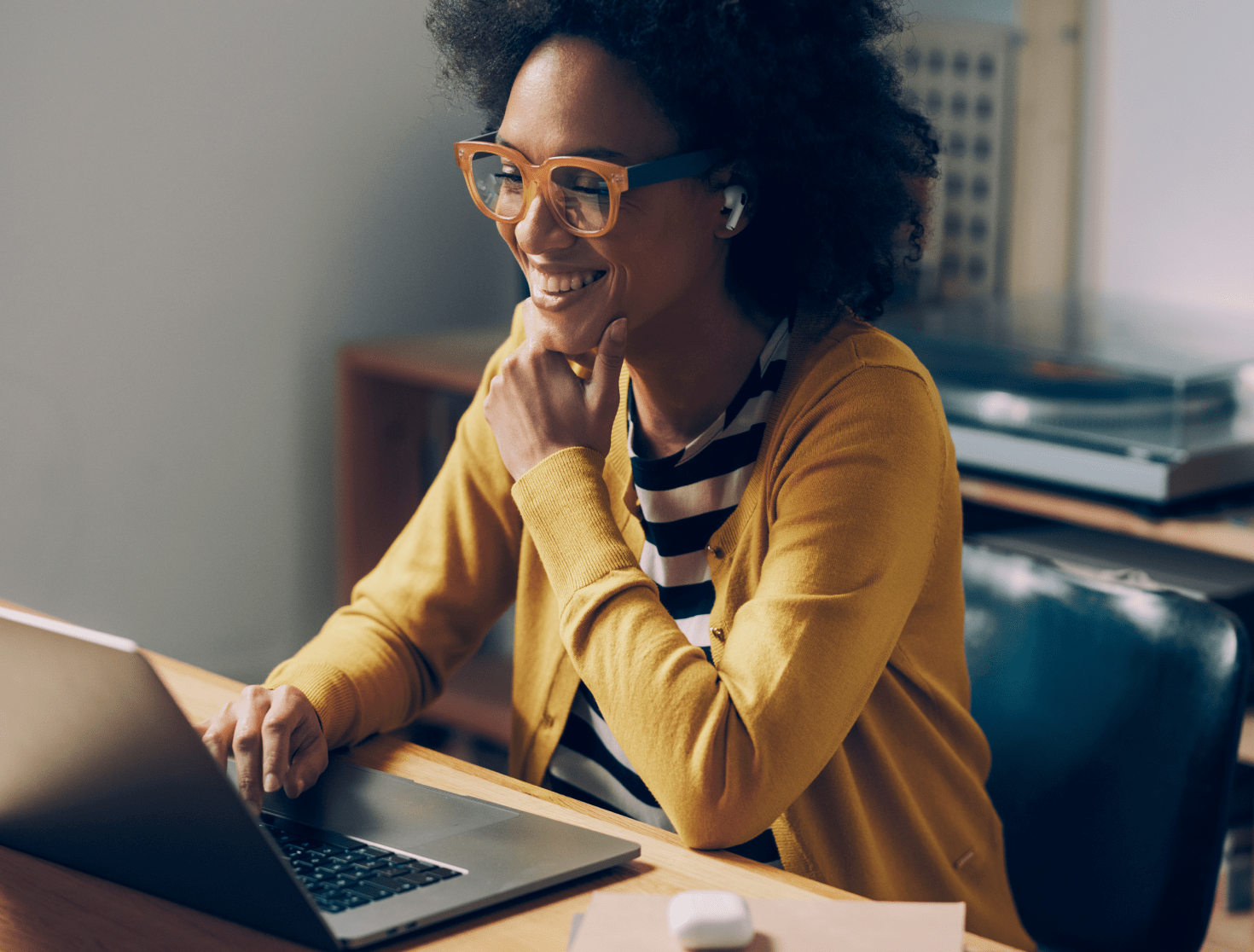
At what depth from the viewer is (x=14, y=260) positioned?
2096 mm

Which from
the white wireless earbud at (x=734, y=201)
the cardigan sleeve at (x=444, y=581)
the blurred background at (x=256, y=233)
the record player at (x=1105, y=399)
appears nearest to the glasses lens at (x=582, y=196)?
the white wireless earbud at (x=734, y=201)

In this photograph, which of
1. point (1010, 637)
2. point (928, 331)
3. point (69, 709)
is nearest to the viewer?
point (69, 709)

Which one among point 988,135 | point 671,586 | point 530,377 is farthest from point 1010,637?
point 988,135

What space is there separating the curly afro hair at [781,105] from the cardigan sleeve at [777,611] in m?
0.15

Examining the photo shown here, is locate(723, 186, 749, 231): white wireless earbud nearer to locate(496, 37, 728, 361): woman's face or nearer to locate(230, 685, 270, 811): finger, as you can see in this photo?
locate(496, 37, 728, 361): woman's face

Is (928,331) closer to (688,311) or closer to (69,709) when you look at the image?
(688,311)

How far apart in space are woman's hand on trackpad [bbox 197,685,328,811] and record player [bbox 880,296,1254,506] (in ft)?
3.53

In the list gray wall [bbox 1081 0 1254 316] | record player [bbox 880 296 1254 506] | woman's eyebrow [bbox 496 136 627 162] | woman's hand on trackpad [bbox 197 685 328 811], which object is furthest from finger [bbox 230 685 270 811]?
gray wall [bbox 1081 0 1254 316]

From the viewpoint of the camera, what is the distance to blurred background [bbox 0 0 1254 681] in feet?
7.02

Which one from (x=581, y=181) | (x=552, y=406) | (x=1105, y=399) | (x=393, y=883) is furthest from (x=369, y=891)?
(x=1105, y=399)

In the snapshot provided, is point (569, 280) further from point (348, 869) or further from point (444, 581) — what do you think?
point (348, 869)

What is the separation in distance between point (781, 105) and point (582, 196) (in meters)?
0.17

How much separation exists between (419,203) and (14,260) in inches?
30.0

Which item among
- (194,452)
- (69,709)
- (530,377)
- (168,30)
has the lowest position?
(194,452)
